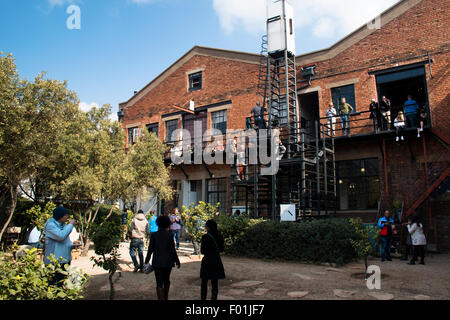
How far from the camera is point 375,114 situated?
14102 millimetres

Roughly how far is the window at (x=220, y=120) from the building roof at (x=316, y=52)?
3.19 metres

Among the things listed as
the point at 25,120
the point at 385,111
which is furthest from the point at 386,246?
the point at 25,120

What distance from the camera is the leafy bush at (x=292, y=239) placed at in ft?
34.3

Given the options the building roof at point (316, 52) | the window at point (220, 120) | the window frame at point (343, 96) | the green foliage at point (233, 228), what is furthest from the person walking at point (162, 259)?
A: the window at point (220, 120)

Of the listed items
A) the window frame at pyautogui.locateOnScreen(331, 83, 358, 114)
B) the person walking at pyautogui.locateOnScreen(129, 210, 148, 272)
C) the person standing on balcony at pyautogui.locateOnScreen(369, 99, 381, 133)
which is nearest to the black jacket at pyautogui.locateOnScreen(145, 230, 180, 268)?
the person walking at pyautogui.locateOnScreen(129, 210, 148, 272)

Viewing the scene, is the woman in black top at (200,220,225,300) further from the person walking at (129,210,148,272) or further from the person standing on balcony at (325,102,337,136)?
the person standing on balcony at (325,102,337,136)

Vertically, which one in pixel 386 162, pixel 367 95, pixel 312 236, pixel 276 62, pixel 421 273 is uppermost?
pixel 276 62

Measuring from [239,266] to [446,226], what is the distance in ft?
27.5

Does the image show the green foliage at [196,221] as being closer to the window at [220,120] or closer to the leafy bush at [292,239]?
the leafy bush at [292,239]

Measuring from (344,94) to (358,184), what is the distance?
425 centimetres

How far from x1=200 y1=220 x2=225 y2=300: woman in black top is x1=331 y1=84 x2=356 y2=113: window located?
459 inches

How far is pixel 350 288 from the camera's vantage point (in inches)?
293

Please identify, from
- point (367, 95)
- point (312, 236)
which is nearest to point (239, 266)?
point (312, 236)
